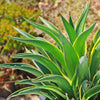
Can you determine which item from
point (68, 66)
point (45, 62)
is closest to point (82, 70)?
point (68, 66)

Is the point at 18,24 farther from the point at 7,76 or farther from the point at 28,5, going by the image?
the point at 28,5

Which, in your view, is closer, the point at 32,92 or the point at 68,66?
the point at 68,66

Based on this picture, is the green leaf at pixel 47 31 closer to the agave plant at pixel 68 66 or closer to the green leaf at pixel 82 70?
the agave plant at pixel 68 66

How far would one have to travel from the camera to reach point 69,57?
5.02ft

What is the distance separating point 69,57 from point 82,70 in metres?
0.14

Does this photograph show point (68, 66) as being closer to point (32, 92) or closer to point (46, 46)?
point (46, 46)

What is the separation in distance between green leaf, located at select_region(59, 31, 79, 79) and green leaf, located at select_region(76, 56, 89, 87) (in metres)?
0.08

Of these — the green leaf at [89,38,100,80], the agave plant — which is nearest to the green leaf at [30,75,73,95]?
the agave plant

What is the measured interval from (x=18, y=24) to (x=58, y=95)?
1.77 m

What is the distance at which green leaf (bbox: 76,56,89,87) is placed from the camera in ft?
4.75

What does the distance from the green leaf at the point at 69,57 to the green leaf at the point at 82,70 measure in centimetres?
8

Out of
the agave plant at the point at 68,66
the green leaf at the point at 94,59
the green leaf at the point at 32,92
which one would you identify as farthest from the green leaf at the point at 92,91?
the green leaf at the point at 32,92

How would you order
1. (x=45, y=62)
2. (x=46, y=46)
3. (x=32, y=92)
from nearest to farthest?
(x=46, y=46)
(x=45, y=62)
(x=32, y=92)

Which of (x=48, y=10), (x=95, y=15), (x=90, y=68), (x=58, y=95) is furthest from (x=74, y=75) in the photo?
(x=48, y=10)
